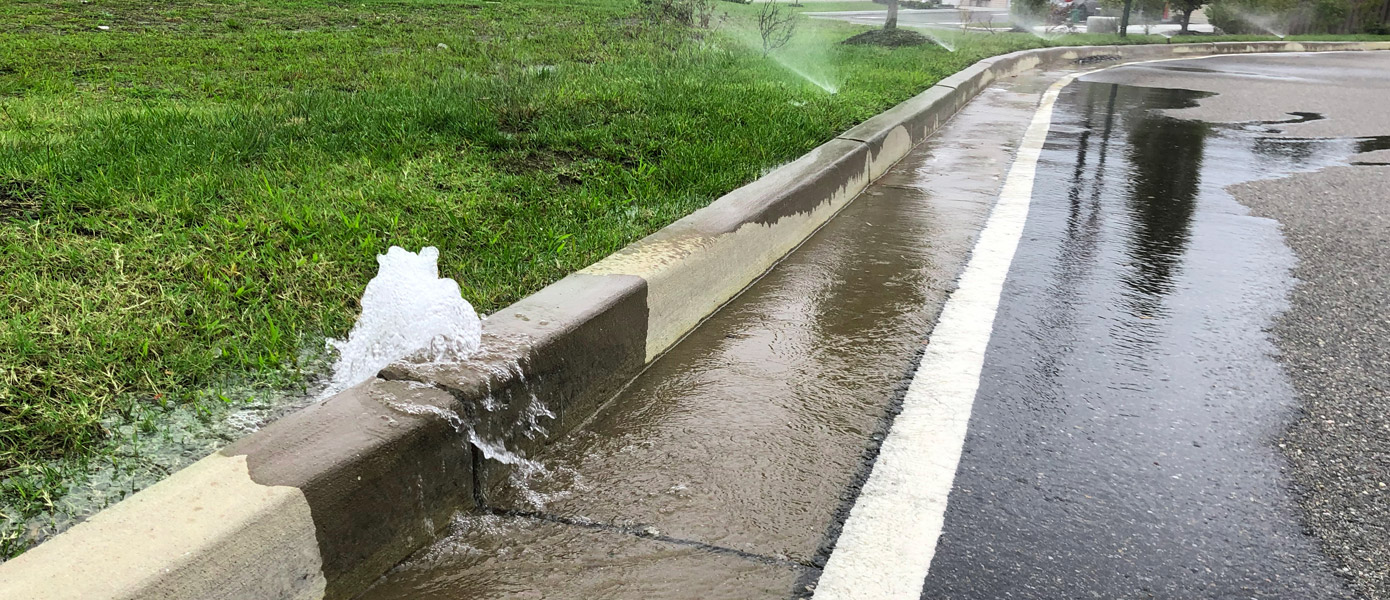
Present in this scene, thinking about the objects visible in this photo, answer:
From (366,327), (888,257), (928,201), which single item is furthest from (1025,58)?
(366,327)

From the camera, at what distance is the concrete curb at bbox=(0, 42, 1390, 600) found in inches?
67.3

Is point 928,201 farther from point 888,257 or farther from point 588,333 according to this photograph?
point 588,333

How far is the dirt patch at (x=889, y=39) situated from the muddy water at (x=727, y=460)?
38.8 feet

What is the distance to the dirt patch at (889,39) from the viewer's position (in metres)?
15.6

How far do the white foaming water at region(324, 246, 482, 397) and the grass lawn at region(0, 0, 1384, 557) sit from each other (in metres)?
0.13

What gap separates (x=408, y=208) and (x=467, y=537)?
2.13 m

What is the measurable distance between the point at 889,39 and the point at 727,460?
14197 millimetres

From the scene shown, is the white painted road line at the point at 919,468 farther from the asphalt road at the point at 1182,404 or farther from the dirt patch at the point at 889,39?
the dirt patch at the point at 889,39

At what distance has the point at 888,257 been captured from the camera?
4.58 meters

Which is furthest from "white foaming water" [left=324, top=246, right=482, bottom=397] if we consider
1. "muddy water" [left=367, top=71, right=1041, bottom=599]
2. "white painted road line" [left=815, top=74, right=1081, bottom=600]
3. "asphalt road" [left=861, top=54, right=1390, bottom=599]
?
"asphalt road" [left=861, top=54, right=1390, bottom=599]

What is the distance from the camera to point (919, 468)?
2.62 metres

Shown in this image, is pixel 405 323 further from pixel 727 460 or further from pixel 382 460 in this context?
pixel 727 460

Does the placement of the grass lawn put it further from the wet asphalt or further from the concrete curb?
the wet asphalt

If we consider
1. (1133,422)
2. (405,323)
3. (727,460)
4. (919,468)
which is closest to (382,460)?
(405,323)
